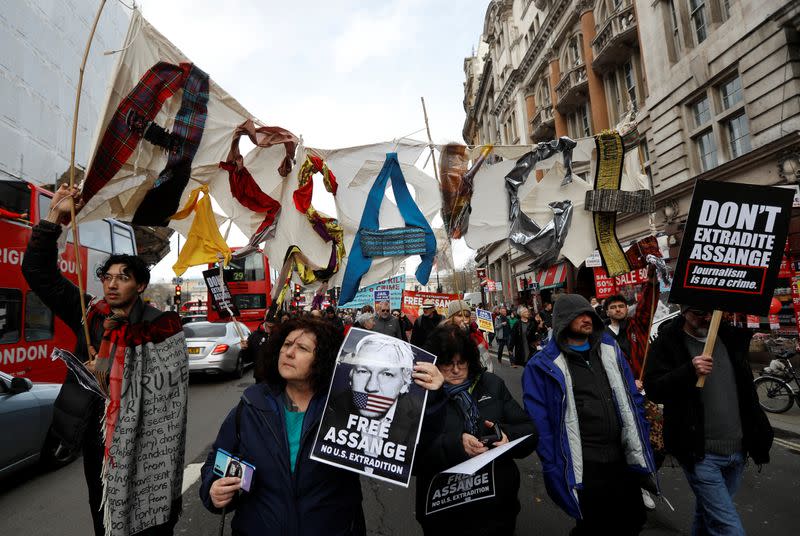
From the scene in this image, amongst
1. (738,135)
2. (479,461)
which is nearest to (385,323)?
(479,461)

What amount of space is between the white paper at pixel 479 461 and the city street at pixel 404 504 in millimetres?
1981

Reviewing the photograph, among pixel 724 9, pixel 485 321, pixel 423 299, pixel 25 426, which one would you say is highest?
pixel 724 9

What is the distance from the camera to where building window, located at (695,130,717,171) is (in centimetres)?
1366

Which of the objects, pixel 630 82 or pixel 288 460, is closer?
pixel 288 460

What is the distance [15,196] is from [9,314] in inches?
72.6

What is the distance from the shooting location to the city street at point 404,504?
12.4 feet

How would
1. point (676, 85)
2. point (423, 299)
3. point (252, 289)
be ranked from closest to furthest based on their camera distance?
point (423, 299), point (676, 85), point (252, 289)

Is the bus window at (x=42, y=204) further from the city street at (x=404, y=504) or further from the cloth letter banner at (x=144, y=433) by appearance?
the cloth letter banner at (x=144, y=433)

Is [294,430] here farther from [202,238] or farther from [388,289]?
[388,289]

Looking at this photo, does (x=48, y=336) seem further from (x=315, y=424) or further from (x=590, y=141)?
(x=590, y=141)

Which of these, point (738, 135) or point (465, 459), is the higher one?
point (738, 135)

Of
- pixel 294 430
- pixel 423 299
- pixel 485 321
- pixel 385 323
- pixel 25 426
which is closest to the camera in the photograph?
pixel 294 430

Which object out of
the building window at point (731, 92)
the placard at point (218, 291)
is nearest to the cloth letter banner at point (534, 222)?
the placard at point (218, 291)

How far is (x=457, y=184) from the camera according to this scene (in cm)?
464
